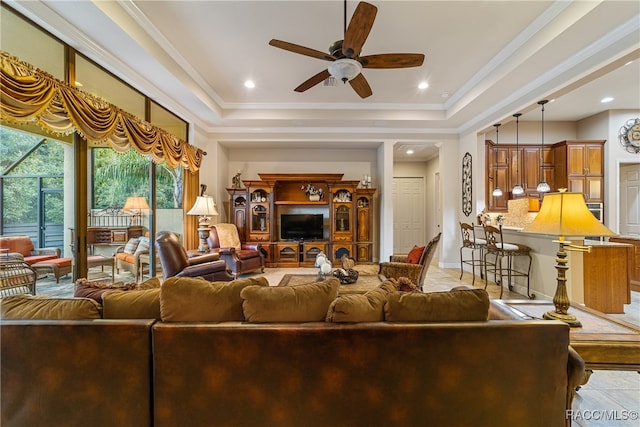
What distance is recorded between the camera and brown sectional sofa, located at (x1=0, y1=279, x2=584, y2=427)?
1260mm

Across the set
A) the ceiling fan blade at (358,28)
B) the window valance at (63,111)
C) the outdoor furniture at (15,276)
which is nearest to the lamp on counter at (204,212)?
the window valance at (63,111)

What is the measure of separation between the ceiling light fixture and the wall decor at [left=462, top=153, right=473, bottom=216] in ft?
13.2

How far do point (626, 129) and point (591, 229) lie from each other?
19.5 feet

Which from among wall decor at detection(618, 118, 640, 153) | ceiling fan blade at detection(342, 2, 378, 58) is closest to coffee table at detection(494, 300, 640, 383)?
ceiling fan blade at detection(342, 2, 378, 58)

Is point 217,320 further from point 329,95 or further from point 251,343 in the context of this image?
point 329,95

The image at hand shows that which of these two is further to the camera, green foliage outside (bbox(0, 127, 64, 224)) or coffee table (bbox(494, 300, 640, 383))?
green foliage outside (bbox(0, 127, 64, 224))

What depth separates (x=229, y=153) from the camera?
6.44 meters

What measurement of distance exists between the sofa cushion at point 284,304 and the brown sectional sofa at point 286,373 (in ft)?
0.20

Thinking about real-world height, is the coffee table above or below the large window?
below

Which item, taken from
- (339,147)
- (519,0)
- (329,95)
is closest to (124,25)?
(329,95)

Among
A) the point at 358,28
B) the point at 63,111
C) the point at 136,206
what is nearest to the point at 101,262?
the point at 136,206

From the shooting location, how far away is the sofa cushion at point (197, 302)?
1364mm

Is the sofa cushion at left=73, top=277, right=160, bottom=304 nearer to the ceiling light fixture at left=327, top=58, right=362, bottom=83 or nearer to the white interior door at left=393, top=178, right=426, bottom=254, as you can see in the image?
Result: the ceiling light fixture at left=327, top=58, right=362, bottom=83

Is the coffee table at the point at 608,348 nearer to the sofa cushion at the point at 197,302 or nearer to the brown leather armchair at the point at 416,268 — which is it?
the sofa cushion at the point at 197,302
